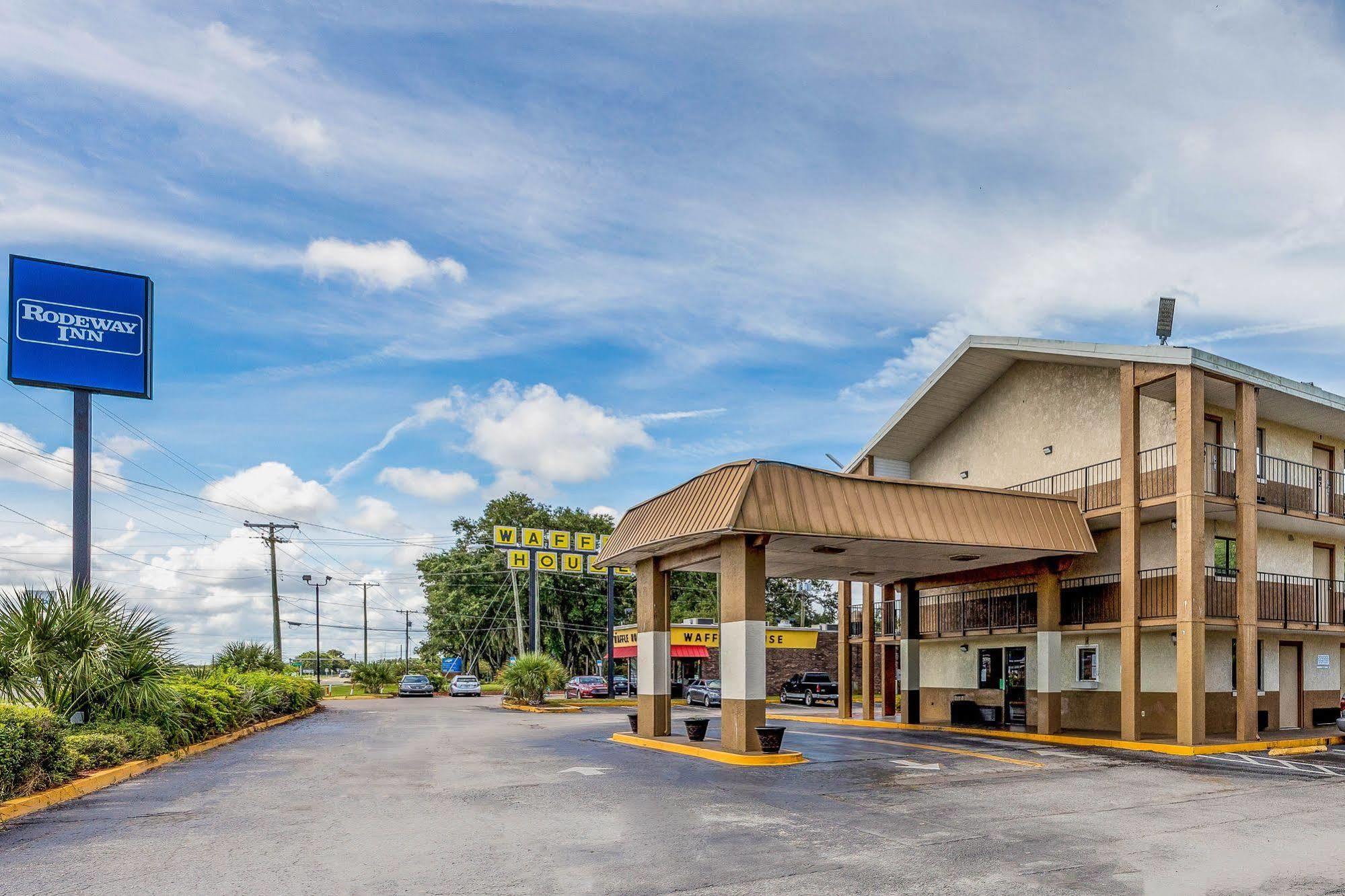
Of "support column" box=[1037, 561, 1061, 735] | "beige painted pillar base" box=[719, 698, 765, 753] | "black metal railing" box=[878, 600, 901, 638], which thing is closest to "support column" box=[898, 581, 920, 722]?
"black metal railing" box=[878, 600, 901, 638]

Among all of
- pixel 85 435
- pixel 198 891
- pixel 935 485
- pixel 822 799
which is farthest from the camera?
pixel 935 485

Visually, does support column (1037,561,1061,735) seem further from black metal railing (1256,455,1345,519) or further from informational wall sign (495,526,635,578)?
informational wall sign (495,526,635,578)

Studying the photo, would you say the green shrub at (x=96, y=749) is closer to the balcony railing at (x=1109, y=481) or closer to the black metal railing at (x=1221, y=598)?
the balcony railing at (x=1109, y=481)

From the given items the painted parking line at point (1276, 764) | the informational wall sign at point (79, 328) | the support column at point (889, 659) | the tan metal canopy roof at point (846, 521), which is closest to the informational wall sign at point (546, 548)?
the support column at point (889, 659)

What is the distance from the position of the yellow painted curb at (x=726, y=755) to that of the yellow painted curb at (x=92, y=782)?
9717 millimetres

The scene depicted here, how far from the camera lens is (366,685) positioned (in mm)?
64938

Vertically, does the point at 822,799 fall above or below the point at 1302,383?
below

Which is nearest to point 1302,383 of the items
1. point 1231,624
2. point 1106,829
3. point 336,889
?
point 1231,624

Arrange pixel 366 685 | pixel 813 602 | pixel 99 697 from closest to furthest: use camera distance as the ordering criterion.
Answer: pixel 99 697, pixel 366 685, pixel 813 602

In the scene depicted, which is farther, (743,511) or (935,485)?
(935,485)

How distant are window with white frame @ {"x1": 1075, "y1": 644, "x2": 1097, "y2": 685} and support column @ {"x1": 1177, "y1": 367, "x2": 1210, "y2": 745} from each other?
4.43 m

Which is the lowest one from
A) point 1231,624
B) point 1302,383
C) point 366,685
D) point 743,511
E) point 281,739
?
point 366,685

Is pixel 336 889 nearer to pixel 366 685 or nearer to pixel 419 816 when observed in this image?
pixel 419 816

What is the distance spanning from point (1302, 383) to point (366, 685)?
56.2 meters
